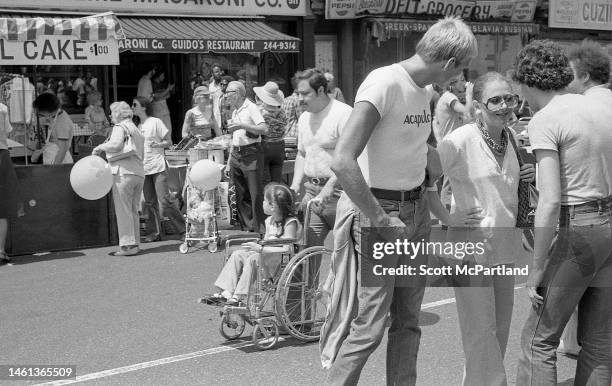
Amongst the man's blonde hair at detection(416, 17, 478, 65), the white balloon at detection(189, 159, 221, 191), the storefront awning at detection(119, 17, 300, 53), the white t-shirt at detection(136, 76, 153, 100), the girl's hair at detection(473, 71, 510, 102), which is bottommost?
the white balloon at detection(189, 159, 221, 191)

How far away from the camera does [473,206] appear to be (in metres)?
4.59

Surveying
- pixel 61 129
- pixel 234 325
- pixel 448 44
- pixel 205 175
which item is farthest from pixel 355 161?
pixel 61 129

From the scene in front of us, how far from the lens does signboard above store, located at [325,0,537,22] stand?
17.4 m

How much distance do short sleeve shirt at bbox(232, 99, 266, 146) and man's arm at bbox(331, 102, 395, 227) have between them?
696 centimetres

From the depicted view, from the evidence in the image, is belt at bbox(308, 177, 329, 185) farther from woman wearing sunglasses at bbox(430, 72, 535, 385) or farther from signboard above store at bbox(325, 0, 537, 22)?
signboard above store at bbox(325, 0, 537, 22)

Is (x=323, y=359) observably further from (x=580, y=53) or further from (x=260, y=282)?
(x=580, y=53)

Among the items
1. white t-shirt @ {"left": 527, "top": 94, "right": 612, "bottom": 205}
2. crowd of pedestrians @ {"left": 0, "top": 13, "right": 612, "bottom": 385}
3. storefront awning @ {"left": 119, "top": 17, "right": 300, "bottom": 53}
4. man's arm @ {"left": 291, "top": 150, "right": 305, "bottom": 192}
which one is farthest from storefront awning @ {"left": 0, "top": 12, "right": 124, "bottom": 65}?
white t-shirt @ {"left": 527, "top": 94, "right": 612, "bottom": 205}

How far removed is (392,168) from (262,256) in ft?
7.23

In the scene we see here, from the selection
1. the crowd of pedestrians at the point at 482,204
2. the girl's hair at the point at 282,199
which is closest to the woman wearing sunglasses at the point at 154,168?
the girl's hair at the point at 282,199

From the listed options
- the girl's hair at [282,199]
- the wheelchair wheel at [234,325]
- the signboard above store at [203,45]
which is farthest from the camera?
the signboard above store at [203,45]

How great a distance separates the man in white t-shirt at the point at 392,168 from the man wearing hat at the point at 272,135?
703cm

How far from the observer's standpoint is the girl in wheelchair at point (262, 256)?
620 centimetres

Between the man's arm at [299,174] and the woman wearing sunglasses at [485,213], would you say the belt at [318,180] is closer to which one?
the man's arm at [299,174]

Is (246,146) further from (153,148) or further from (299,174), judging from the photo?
(299,174)
